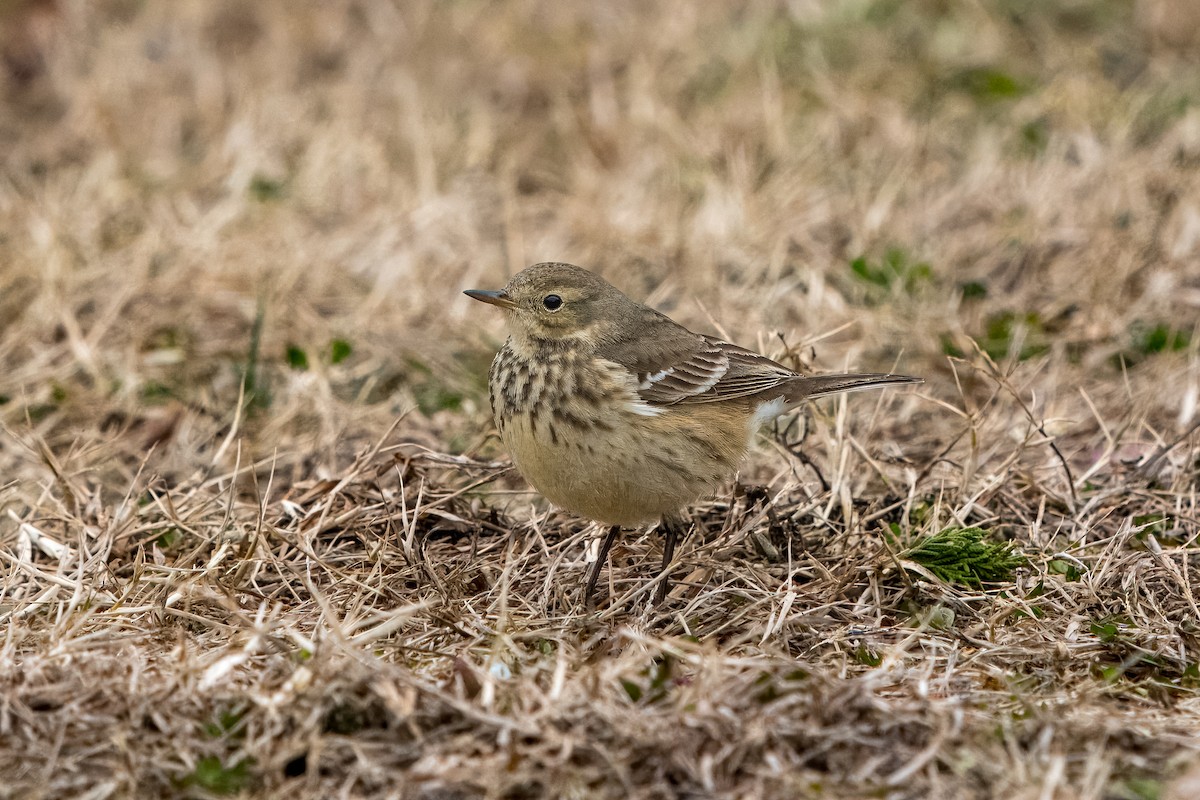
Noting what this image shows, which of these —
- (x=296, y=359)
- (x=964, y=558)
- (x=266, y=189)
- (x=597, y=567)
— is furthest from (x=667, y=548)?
(x=266, y=189)

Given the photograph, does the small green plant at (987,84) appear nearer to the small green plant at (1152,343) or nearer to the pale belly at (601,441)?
the small green plant at (1152,343)

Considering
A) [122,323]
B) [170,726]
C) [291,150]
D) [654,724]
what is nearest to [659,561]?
[654,724]

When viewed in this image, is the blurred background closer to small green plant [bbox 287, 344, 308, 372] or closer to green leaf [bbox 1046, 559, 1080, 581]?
small green plant [bbox 287, 344, 308, 372]

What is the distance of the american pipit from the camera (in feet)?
14.9

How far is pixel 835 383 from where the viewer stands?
5.09 meters

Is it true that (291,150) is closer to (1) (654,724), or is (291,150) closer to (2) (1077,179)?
(2) (1077,179)

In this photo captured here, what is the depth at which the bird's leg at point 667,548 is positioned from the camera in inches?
187

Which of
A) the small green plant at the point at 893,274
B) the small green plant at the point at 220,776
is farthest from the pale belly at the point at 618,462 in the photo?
the small green plant at the point at 893,274

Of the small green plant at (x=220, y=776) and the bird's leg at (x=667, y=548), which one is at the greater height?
the bird's leg at (x=667, y=548)

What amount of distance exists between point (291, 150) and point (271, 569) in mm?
4861

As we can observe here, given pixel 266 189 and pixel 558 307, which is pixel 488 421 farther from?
pixel 266 189

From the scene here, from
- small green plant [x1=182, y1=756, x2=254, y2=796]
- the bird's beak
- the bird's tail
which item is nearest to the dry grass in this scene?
small green plant [x1=182, y1=756, x2=254, y2=796]

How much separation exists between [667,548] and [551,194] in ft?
13.6

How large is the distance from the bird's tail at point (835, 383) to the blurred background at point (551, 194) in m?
0.31
